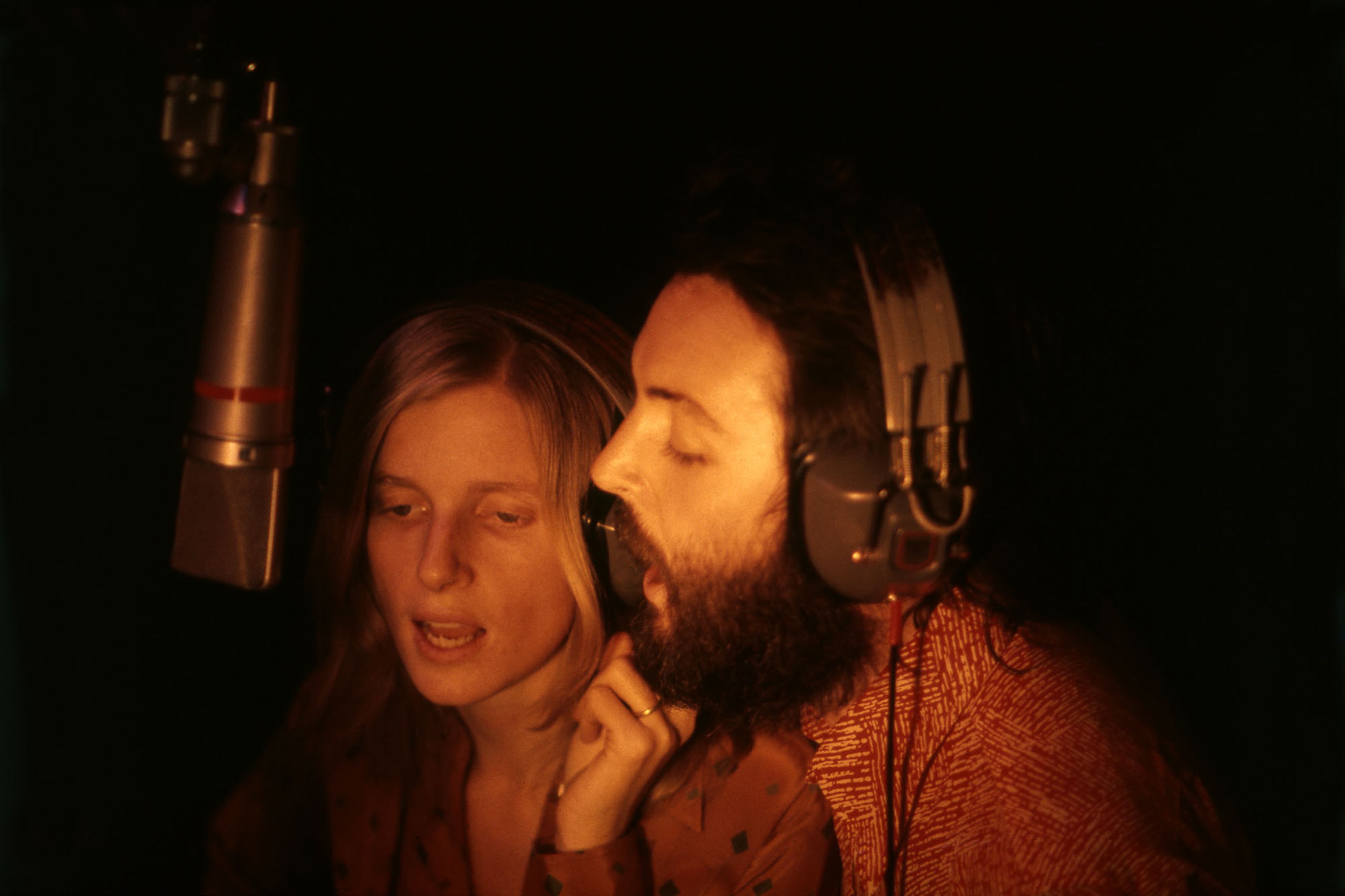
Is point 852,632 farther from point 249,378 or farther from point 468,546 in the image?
point 249,378

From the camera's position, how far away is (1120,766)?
35.6 inches

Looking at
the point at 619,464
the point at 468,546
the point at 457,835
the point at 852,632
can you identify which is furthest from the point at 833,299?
the point at 457,835

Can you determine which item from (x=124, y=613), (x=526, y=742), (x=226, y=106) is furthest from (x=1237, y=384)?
(x=124, y=613)

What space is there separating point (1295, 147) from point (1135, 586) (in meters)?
0.52

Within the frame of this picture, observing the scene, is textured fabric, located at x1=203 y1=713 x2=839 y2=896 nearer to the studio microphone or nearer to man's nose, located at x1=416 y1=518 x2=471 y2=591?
man's nose, located at x1=416 y1=518 x2=471 y2=591

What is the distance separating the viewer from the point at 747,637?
1.02 m

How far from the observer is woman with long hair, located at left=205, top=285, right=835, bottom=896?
108 centimetres

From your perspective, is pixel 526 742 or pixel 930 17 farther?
pixel 526 742

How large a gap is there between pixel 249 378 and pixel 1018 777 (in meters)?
0.77

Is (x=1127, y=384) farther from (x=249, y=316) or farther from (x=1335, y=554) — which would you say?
(x=249, y=316)

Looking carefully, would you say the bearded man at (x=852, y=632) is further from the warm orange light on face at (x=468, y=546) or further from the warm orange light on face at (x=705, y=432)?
the warm orange light on face at (x=468, y=546)

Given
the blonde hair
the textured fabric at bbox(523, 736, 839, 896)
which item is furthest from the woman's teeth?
the textured fabric at bbox(523, 736, 839, 896)

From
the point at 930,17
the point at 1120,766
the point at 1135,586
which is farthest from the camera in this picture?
the point at 1135,586

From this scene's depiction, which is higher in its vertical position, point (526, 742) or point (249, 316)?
point (249, 316)
